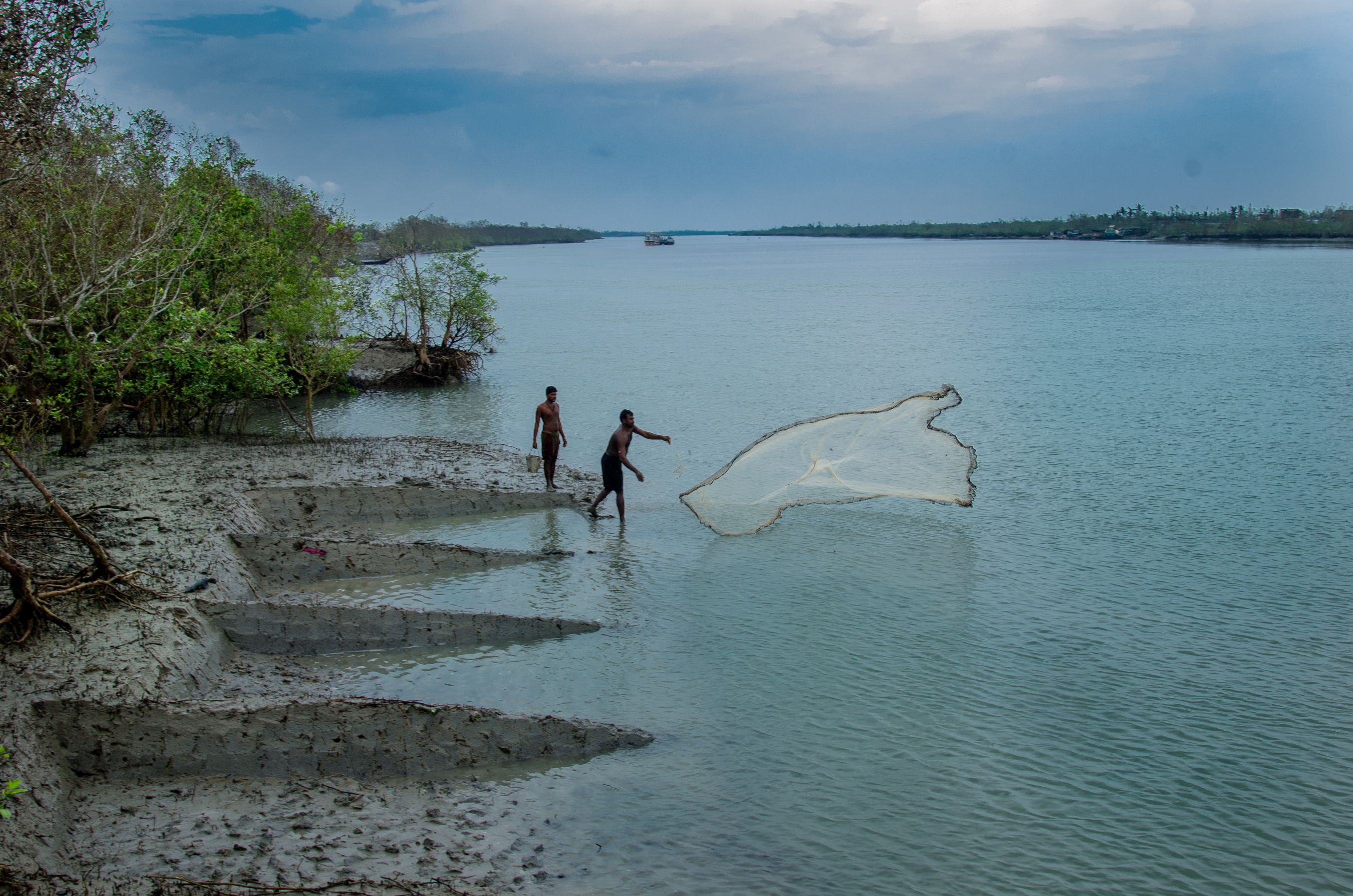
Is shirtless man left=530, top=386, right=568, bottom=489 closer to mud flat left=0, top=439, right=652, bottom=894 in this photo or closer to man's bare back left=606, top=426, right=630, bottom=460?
man's bare back left=606, top=426, right=630, bottom=460

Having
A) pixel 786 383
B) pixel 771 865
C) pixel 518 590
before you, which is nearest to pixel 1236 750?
pixel 771 865

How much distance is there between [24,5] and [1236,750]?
1424 cm

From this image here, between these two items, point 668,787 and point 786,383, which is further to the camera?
point 786,383

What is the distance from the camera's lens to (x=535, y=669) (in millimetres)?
10117

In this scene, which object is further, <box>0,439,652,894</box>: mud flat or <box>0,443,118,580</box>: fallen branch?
<box>0,443,118,580</box>: fallen branch

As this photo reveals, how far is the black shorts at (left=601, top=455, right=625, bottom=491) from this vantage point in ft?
48.5

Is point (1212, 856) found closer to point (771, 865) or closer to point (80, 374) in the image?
point (771, 865)

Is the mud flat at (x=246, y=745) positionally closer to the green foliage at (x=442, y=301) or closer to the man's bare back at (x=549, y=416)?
the man's bare back at (x=549, y=416)

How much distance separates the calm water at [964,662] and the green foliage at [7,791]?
10.6 feet

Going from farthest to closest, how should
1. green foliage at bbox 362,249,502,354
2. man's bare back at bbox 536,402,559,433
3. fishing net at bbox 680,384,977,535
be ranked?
1. green foliage at bbox 362,249,502,354
2. man's bare back at bbox 536,402,559,433
3. fishing net at bbox 680,384,977,535

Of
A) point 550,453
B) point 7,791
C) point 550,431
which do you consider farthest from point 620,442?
point 7,791

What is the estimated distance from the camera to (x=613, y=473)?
1488 centimetres

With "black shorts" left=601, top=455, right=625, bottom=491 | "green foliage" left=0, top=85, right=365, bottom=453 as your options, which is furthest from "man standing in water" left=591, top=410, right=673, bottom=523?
"green foliage" left=0, top=85, right=365, bottom=453

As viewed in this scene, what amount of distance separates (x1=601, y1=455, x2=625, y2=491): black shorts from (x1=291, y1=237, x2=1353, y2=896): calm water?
0.65 m
